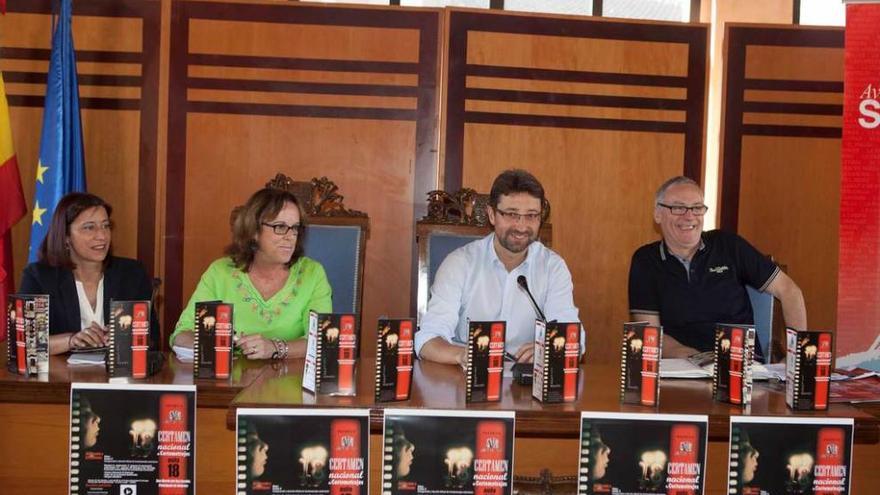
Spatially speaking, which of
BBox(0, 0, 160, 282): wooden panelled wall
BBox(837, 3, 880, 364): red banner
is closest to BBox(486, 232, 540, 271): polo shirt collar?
BBox(837, 3, 880, 364): red banner

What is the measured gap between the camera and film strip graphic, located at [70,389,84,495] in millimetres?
1795

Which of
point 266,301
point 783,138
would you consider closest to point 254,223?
point 266,301

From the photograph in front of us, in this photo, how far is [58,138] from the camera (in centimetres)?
372

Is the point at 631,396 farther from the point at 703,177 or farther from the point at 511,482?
the point at 703,177

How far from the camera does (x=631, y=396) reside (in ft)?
6.18

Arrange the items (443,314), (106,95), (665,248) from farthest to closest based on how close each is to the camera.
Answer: (106,95) < (665,248) < (443,314)

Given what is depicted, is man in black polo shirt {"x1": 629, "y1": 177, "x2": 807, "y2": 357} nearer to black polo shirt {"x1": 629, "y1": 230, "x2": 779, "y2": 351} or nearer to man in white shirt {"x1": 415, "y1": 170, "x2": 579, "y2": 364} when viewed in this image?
black polo shirt {"x1": 629, "y1": 230, "x2": 779, "y2": 351}

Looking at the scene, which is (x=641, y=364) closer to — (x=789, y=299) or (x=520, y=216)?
(x=520, y=216)

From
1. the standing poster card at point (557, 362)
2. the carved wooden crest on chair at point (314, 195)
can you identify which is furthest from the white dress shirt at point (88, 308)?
the standing poster card at point (557, 362)

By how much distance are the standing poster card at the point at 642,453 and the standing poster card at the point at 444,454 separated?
157 mm

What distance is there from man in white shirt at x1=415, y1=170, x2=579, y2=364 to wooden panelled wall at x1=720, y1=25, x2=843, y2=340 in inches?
71.1

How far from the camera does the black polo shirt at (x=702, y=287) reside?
299 cm

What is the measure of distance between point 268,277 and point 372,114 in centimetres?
150

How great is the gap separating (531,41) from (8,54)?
89.3 inches
